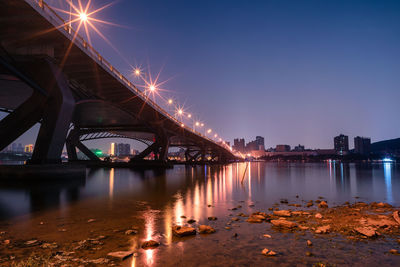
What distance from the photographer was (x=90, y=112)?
55.3 metres

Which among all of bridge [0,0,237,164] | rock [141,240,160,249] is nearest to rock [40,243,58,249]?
rock [141,240,160,249]

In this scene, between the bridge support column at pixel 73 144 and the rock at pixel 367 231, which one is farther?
the bridge support column at pixel 73 144

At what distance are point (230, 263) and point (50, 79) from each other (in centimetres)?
2760

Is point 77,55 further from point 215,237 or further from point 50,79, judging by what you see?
point 215,237

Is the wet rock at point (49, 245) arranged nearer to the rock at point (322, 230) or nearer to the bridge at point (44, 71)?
the rock at point (322, 230)

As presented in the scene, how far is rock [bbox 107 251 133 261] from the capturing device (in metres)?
5.56

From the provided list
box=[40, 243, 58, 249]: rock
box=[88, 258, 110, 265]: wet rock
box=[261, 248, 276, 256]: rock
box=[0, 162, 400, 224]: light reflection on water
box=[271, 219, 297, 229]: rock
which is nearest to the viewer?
box=[88, 258, 110, 265]: wet rock

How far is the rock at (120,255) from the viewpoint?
556 centimetres

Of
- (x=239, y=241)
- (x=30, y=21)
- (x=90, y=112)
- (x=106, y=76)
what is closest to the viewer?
(x=239, y=241)

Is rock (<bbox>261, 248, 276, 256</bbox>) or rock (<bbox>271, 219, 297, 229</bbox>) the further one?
rock (<bbox>271, 219, 297, 229</bbox>)

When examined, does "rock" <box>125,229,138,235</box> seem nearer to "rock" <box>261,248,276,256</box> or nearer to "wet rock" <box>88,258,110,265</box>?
"wet rock" <box>88,258,110,265</box>

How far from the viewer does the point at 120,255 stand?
565cm

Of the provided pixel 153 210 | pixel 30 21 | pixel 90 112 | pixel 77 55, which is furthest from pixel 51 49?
pixel 90 112

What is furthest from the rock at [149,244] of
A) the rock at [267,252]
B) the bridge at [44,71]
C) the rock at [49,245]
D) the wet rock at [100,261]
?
the bridge at [44,71]
